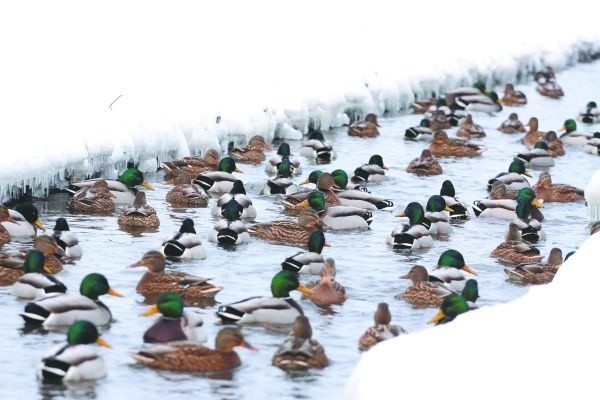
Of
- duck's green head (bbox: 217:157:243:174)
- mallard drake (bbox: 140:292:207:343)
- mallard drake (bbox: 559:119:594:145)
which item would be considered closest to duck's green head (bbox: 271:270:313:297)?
mallard drake (bbox: 140:292:207:343)

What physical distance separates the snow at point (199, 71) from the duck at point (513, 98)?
180 centimetres

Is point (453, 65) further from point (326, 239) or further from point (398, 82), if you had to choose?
point (326, 239)

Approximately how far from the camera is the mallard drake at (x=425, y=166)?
81.3 feet

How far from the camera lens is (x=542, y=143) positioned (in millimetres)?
27141

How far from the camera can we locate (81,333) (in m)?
12.9

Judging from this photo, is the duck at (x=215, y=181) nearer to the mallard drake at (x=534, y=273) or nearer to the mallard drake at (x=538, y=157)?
the mallard drake at (x=534, y=273)

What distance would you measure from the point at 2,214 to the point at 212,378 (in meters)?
5.76

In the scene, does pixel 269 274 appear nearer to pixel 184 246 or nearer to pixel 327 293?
pixel 184 246

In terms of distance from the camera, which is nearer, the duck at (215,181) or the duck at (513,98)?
the duck at (215,181)

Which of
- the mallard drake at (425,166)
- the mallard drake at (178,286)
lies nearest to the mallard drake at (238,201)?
the mallard drake at (178,286)

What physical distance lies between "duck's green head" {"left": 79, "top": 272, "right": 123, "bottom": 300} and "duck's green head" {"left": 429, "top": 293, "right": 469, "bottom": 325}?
10.3 feet

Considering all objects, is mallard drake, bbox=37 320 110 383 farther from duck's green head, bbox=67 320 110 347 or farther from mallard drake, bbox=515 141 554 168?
mallard drake, bbox=515 141 554 168

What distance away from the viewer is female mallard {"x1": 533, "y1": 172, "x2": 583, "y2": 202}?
22.7 m

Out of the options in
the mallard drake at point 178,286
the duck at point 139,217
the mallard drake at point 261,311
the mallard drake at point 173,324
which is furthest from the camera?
the duck at point 139,217
